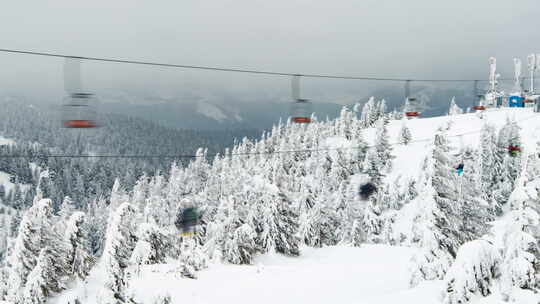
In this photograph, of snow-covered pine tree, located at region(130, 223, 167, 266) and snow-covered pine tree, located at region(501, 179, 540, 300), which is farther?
snow-covered pine tree, located at region(130, 223, 167, 266)

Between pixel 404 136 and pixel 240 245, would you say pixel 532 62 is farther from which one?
pixel 240 245

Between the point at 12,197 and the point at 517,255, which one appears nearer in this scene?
the point at 517,255

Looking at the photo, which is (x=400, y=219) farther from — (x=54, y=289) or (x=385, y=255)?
(x=54, y=289)

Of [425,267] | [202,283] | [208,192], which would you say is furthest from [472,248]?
[208,192]

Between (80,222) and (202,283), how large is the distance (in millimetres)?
9431

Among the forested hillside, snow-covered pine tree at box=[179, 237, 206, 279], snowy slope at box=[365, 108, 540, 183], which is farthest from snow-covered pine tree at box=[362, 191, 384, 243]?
snowy slope at box=[365, 108, 540, 183]

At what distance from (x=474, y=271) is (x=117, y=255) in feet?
52.6

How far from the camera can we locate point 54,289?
2447 centimetres

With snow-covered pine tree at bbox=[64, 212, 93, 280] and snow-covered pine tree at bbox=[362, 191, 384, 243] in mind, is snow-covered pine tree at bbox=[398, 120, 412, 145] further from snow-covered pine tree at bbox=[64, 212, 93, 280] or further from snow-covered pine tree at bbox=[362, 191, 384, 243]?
snow-covered pine tree at bbox=[64, 212, 93, 280]

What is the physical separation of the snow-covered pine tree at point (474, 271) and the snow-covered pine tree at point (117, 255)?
48.0 ft

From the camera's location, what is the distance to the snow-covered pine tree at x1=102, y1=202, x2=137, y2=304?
18906 millimetres

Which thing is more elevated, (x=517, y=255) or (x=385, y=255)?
(x=517, y=255)

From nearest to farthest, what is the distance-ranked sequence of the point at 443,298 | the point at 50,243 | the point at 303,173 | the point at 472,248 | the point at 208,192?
the point at 472,248, the point at 443,298, the point at 50,243, the point at 208,192, the point at 303,173

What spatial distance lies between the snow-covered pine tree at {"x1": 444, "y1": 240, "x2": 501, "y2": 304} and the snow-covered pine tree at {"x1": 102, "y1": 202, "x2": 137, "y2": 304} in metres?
14.6
